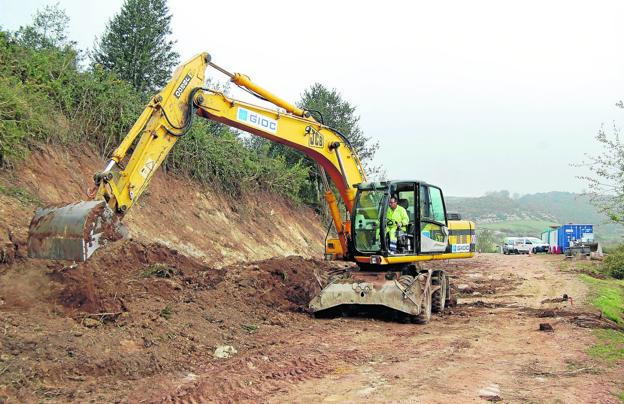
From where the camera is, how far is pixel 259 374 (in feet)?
19.9

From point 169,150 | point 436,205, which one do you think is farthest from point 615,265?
point 169,150

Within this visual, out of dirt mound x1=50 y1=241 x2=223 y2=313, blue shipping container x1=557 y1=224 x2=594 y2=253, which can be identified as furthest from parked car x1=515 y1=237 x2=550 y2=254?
dirt mound x1=50 y1=241 x2=223 y2=313

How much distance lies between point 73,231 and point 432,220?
669cm

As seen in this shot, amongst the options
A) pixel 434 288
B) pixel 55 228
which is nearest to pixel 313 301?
pixel 434 288

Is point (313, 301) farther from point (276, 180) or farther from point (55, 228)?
point (276, 180)

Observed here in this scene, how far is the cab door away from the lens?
10500mm

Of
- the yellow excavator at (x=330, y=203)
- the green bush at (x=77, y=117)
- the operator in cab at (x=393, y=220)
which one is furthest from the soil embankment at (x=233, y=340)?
the operator in cab at (x=393, y=220)

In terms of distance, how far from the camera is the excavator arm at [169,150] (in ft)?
23.0

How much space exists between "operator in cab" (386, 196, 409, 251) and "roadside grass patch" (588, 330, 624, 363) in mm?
3551

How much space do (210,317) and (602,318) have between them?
7224 mm

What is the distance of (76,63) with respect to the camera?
1525 cm

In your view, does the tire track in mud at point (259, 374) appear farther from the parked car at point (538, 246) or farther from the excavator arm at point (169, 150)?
the parked car at point (538, 246)

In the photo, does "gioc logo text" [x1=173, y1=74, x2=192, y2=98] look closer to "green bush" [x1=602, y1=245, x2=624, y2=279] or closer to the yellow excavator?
the yellow excavator

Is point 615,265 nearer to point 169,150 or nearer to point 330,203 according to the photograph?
point 330,203
